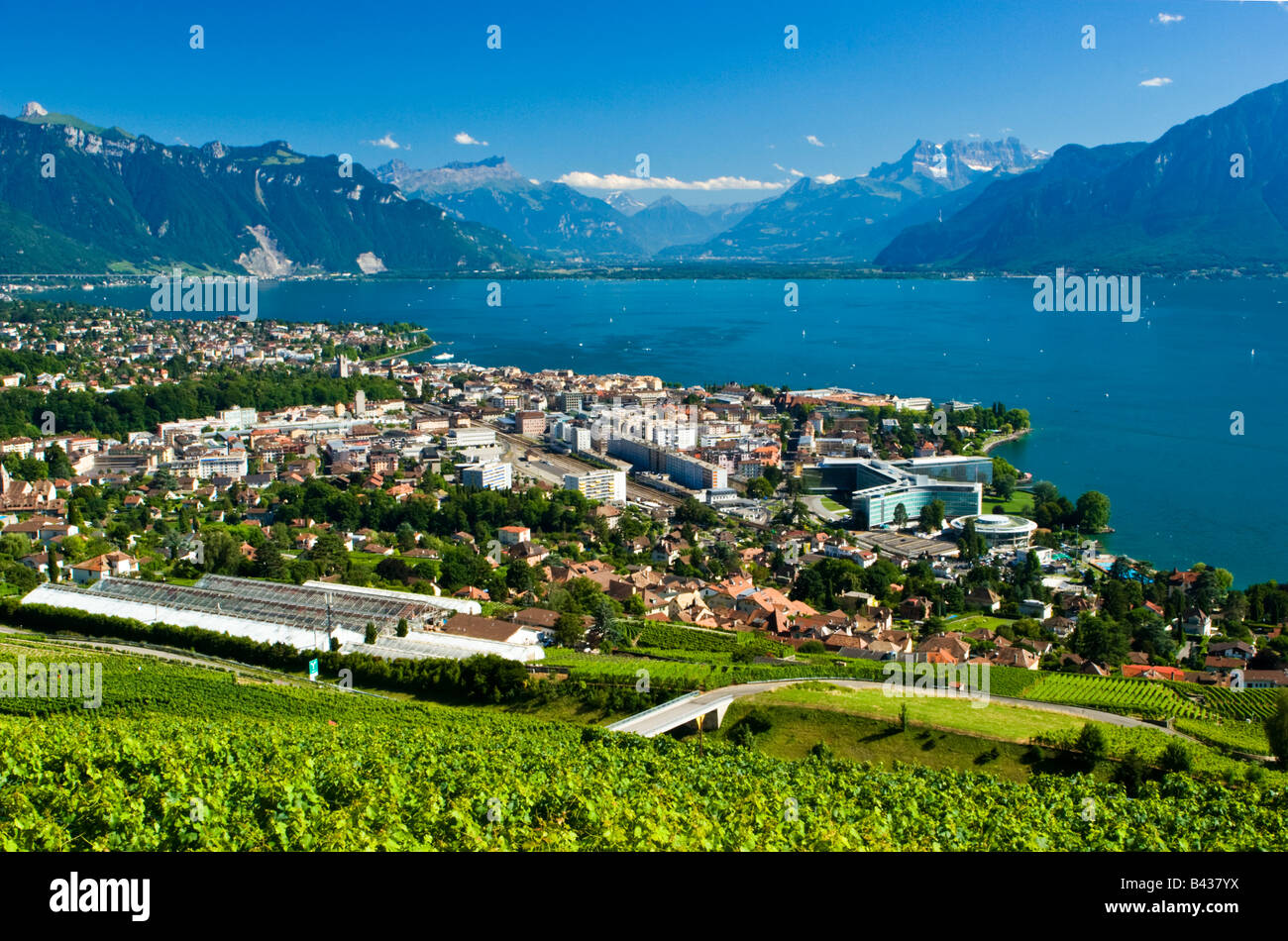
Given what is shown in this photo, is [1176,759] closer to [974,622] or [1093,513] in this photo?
[974,622]

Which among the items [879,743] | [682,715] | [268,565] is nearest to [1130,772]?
[879,743]

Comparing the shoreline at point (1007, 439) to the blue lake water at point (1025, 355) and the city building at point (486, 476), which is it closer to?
the blue lake water at point (1025, 355)

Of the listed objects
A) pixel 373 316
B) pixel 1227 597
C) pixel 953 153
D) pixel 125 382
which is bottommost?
pixel 1227 597

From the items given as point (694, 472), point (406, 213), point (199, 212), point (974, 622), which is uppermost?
point (406, 213)

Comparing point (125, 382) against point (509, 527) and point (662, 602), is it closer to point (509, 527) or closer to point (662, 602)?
point (509, 527)

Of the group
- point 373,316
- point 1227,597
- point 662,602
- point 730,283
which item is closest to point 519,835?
point 662,602

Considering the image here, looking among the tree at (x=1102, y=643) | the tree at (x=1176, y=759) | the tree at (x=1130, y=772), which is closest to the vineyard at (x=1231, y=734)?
the tree at (x=1176, y=759)
